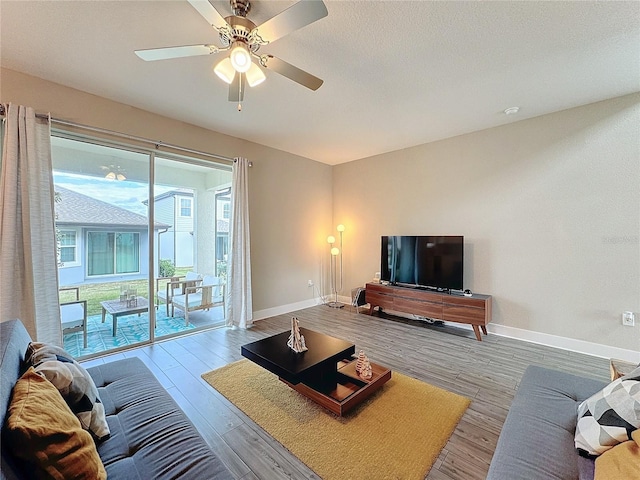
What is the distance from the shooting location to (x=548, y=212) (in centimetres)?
328

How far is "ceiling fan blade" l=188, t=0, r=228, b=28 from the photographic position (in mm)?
1460

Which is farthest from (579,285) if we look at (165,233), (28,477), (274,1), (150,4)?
(165,233)

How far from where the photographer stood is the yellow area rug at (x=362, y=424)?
1566 mm

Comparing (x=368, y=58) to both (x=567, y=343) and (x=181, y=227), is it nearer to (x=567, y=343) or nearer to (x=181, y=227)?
(x=181, y=227)

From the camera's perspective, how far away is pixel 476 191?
3822 millimetres

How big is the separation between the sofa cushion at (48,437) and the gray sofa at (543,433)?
1431 millimetres

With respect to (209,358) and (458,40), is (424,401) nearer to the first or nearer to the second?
(209,358)

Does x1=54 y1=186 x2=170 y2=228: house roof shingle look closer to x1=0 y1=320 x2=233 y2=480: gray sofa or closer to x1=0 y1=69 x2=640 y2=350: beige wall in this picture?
x1=0 y1=69 x2=640 y2=350: beige wall

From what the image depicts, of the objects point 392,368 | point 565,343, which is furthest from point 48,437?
point 565,343

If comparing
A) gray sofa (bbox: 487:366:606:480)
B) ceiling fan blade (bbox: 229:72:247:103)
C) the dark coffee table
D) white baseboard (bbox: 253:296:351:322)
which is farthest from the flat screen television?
ceiling fan blade (bbox: 229:72:247:103)

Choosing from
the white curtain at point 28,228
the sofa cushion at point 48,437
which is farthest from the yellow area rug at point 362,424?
the white curtain at point 28,228

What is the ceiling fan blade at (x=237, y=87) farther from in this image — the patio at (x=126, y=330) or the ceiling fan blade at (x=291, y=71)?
the patio at (x=126, y=330)

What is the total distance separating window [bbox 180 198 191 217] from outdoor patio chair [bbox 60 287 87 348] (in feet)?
4.70

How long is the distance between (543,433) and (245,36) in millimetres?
2717
